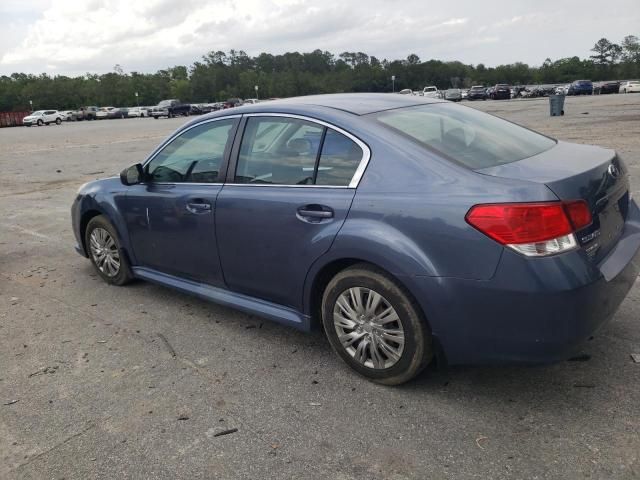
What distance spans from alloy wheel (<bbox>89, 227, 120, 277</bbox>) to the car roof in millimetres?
2104

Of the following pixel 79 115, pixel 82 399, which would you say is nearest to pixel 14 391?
pixel 82 399

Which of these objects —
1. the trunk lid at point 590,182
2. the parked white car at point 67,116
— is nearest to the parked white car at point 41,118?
the parked white car at point 67,116

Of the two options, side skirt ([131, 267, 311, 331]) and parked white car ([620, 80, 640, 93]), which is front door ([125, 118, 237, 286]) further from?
parked white car ([620, 80, 640, 93])

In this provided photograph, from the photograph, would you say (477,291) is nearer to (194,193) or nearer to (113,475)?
(113,475)

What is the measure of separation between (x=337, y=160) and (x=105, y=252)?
289cm

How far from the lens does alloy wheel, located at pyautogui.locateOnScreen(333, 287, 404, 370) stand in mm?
3160

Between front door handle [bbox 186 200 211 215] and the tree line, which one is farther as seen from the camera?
the tree line

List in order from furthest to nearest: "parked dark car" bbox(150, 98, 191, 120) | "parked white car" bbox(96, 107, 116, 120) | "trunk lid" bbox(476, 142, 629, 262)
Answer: "parked white car" bbox(96, 107, 116, 120), "parked dark car" bbox(150, 98, 191, 120), "trunk lid" bbox(476, 142, 629, 262)

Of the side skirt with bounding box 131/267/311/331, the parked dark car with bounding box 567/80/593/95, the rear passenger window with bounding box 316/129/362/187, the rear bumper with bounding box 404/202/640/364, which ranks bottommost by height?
the side skirt with bounding box 131/267/311/331

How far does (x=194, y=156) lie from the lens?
4332 mm

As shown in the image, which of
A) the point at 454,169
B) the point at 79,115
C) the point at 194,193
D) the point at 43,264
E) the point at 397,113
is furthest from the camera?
the point at 79,115

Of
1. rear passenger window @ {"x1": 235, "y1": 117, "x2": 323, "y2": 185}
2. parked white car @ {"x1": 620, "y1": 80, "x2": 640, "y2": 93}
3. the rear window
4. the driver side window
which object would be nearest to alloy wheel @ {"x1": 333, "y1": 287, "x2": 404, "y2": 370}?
rear passenger window @ {"x1": 235, "y1": 117, "x2": 323, "y2": 185}

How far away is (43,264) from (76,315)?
192cm

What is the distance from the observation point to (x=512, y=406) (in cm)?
304
